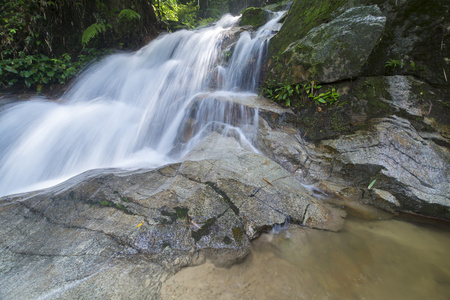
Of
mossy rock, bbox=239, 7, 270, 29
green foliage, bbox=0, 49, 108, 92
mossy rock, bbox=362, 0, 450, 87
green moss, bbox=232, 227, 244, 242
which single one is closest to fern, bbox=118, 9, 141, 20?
green foliage, bbox=0, 49, 108, 92

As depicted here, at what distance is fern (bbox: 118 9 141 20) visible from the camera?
767 centimetres

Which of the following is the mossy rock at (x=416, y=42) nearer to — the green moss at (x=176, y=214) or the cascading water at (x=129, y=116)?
the cascading water at (x=129, y=116)

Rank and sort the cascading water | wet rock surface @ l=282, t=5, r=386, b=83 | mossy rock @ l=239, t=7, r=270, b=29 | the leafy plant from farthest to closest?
mossy rock @ l=239, t=7, r=270, b=29
the cascading water
the leafy plant
wet rock surface @ l=282, t=5, r=386, b=83

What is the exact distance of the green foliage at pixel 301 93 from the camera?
13.3ft

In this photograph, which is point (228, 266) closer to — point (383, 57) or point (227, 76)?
point (383, 57)

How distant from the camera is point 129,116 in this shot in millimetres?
5566

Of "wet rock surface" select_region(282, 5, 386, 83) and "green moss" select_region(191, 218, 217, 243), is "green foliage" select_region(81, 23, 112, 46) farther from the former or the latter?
"green moss" select_region(191, 218, 217, 243)

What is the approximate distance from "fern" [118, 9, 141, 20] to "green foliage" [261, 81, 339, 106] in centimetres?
687

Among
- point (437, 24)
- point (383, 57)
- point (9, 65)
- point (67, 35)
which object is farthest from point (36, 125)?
point (437, 24)

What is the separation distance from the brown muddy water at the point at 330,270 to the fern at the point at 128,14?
31.6 feet

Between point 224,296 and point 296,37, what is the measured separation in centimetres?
577

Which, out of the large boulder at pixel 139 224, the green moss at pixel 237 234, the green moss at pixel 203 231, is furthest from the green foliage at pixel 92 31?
the green moss at pixel 237 234

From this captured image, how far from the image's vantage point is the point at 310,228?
86.8 inches

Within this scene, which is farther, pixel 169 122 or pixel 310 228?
pixel 169 122
